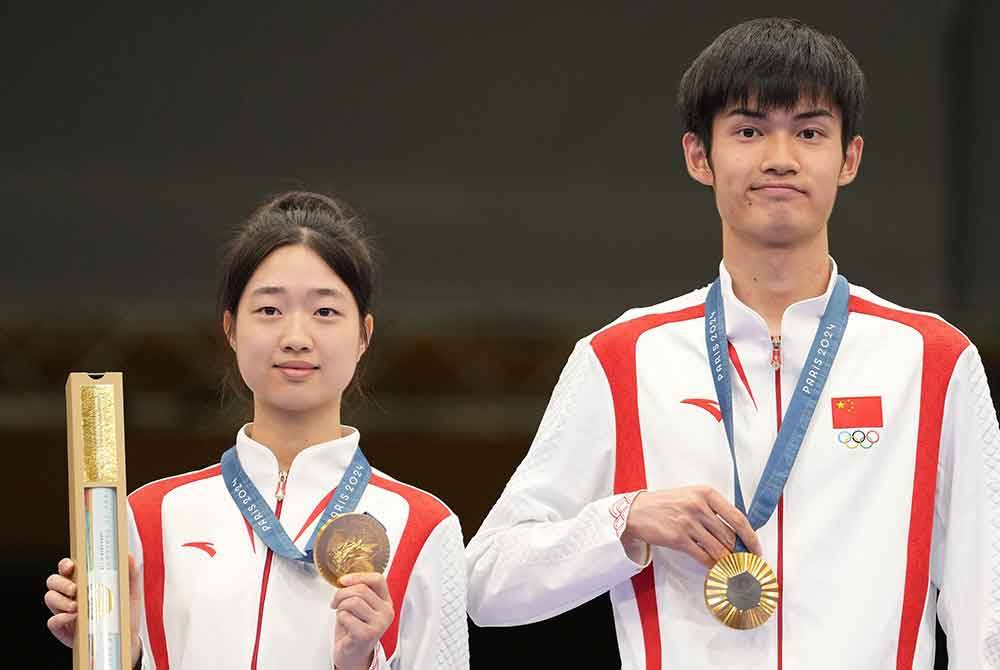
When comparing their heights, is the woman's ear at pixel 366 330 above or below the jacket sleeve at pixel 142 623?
above

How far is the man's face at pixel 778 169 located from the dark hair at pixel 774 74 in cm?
2

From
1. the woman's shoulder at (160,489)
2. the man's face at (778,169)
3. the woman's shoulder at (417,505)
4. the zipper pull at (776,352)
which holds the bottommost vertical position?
the woman's shoulder at (417,505)

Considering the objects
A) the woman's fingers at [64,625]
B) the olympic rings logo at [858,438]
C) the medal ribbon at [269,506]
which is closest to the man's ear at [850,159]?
the olympic rings logo at [858,438]

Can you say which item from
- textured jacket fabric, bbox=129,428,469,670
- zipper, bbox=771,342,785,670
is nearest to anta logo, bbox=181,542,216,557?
textured jacket fabric, bbox=129,428,469,670

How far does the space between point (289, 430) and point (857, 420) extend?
37.5 inches

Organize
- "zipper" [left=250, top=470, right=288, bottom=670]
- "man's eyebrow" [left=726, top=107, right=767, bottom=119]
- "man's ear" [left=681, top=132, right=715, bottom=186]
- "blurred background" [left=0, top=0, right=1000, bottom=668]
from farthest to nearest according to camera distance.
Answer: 1. "blurred background" [left=0, top=0, right=1000, bottom=668]
2. "man's ear" [left=681, top=132, right=715, bottom=186]
3. "man's eyebrow" [left=726, top=107, right=767, bottom=119]
4. "zipper" [left=250, top=470, right=288, bottom=670]

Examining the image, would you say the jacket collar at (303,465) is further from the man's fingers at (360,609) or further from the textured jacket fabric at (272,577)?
the man's fingers at (360,609)

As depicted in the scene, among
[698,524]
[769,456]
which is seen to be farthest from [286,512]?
[769,456]

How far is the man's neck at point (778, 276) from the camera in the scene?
8.44 feet

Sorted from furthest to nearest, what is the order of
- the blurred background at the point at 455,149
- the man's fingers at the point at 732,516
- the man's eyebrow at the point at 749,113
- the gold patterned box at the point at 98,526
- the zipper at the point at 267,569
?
the blurred background at the point at 455,149
the man's eyebrow at the point at 749,113
the zipper at the point at 267,569
the man's fingers at the point at 732,516
the gold patterned box at the point at 98,526

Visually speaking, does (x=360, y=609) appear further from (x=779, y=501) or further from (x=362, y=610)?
(x=779, y=501)

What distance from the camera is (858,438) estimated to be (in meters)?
2.47

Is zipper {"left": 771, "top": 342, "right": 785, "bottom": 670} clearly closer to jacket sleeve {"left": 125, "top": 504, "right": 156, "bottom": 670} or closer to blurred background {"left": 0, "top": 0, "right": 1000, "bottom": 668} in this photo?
jacket sleeve {"left": 125, "top": 504, "right": 156, "bottom": 670}

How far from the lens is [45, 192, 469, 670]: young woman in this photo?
2451mm
